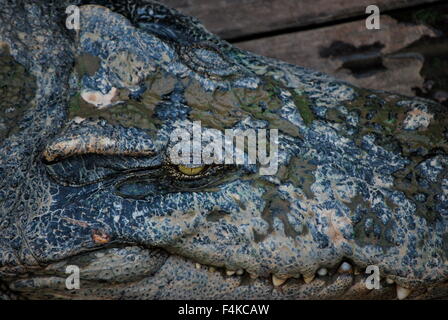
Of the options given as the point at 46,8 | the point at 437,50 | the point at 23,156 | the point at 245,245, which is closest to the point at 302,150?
the point at 245,245

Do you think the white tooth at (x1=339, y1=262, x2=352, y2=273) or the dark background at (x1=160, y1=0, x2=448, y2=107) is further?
the dark background at (x1=160, y1=0, x2=448, y2=107)

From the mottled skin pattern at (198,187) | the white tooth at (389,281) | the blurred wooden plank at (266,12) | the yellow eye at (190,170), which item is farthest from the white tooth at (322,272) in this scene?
the blurred wooden plank at (266,12)

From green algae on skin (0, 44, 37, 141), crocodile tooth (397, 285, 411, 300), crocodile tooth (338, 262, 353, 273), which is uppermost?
green algae on skin (0, 44, 37, 141)

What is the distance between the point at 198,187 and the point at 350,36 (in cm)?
150

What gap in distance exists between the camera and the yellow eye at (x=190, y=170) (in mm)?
2039

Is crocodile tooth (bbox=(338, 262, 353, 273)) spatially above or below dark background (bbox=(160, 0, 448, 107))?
below

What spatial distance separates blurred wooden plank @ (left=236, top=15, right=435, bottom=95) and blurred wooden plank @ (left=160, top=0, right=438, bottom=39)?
2.3 inches

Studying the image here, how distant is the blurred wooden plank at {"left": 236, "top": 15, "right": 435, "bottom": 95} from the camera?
3.15 metres

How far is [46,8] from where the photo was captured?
2.42 metres
